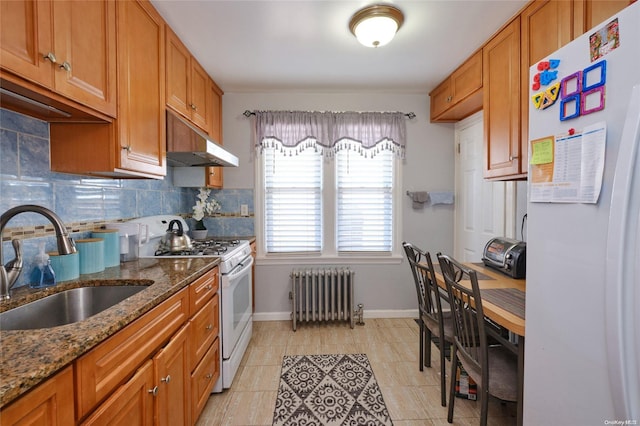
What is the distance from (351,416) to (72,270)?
5.65ft

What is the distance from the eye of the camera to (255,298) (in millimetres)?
3092

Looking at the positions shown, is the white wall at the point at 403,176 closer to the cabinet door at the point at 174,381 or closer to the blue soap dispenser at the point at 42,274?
the cabinet door at the point at 174,381

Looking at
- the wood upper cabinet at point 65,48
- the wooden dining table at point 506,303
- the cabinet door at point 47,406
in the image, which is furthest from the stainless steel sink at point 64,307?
the wooden dining table at point 506,303

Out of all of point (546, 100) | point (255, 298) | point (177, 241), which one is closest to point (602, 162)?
point (546, 100)

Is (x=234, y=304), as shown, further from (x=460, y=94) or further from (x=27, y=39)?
(x=460, y=94)

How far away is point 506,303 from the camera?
1.42m

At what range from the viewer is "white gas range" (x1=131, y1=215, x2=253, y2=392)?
1.97 meters

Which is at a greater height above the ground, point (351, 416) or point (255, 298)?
point (255, 298)

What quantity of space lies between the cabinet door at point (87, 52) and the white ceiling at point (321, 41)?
545 millimetres

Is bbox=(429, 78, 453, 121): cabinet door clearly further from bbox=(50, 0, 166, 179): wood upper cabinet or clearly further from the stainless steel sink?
the stainless steel sink

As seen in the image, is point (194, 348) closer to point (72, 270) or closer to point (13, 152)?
point (72, 270)

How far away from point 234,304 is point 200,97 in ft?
5.77

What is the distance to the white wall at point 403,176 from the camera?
119 inches

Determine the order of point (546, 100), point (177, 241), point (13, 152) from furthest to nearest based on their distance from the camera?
1. point (177, 241)
2. point (13, 152)
3. point (546, 100)
